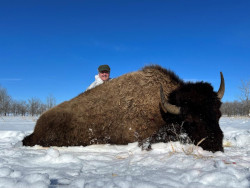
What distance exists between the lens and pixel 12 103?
8231cm

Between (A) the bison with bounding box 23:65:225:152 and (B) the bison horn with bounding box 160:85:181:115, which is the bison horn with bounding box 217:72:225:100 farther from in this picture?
(B) the bison horn with bounding box 160:85:181:115

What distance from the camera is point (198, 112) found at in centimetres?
409

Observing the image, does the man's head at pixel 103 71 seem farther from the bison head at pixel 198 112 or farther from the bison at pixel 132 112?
the bison head at pixel 198 112

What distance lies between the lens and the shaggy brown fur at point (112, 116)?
5070 millimetres

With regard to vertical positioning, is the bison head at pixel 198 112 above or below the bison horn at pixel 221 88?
below

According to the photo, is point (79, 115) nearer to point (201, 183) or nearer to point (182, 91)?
point (182, 91)

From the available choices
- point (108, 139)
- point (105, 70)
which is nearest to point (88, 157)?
point (108, 139)

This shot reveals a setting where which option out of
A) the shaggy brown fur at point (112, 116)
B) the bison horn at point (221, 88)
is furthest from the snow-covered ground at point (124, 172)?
the bison horn at point (221, 88)

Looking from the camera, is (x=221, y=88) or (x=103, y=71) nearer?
(x=221, y=88)

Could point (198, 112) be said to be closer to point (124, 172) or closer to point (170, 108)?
point (170, 108)

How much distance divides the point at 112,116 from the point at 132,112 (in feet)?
1.77

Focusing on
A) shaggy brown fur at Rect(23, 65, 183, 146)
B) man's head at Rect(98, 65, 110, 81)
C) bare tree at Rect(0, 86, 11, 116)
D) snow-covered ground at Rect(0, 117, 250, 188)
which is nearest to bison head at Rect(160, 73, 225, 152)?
snow-covered ground at Rect(0, 117, 250, 188)

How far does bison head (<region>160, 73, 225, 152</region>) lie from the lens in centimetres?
384

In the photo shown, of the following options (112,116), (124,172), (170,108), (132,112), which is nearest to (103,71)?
(112,116)
